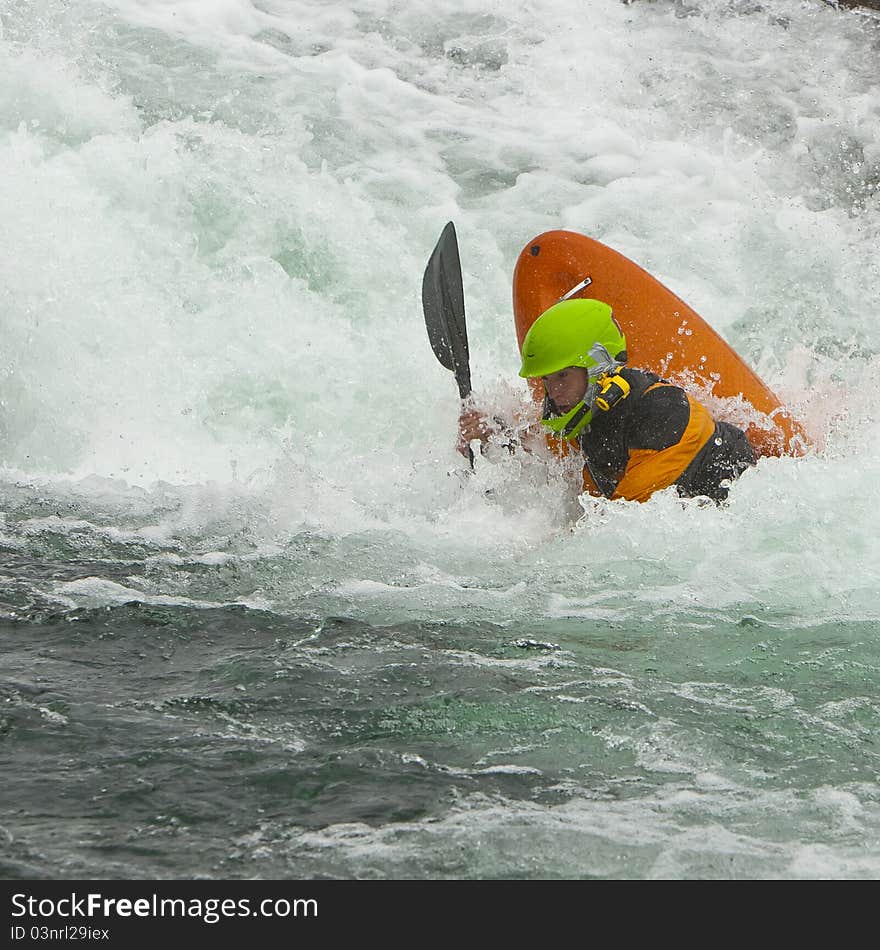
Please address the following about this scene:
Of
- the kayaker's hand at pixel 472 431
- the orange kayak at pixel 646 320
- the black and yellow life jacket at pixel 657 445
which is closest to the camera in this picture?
the black and yellow life jacket at pixel 657 445

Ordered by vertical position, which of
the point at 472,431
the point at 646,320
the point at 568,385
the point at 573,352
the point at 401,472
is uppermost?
the point at 646,320

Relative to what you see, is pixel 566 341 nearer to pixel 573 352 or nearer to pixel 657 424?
pixel 573 352

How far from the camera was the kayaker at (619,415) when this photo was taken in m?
4.39

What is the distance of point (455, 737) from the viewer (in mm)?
3145

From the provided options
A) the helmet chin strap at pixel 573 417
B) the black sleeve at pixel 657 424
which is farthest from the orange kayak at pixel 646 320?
the black sleeve at pixel 657 424

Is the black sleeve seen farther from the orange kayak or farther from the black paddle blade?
the black paddle blade

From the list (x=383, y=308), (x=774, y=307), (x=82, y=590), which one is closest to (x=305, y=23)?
(x=383, y=308)

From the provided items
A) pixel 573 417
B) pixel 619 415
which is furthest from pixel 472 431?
pixel 619 415

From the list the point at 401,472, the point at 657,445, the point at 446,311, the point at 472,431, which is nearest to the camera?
the point at 657,445

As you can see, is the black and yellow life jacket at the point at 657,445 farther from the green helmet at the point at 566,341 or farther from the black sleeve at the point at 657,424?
the green helmet at the point at 566,341

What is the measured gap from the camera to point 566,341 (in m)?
4.42

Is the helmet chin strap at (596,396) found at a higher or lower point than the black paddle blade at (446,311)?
lower

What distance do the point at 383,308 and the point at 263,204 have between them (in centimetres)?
102

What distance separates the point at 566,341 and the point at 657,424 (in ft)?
1.42
